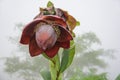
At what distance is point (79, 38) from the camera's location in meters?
2.38

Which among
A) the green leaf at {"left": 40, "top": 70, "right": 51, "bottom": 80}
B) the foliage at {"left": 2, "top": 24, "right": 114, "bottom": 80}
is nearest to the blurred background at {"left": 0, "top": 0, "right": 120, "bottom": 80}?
the foliage at {"left": 2, "top": 24, "right": 114, "bottom": 80}

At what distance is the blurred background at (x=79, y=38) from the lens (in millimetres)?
2551

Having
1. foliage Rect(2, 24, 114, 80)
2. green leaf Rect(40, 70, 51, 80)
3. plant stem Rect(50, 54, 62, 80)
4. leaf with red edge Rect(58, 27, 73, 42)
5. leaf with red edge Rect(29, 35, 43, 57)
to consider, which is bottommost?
foliage Rect(2, 24, 114, 80)

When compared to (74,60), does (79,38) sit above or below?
above

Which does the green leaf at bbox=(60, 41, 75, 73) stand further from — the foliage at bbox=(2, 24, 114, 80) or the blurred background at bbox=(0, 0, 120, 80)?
the foliage at bbox=(2, 24, 114, 80)

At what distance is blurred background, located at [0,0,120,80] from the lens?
255cm

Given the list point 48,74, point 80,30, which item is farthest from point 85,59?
point 48,74

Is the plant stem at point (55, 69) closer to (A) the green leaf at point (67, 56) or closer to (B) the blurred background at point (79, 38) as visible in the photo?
(A) the green leaf at point (67, 56)

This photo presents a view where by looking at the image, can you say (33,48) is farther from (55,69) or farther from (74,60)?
(74,60)

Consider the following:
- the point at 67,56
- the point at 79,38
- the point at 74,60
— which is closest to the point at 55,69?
the point at 67,56

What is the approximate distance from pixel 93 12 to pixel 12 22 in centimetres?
99

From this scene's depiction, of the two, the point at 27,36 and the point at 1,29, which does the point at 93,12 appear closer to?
the point at 1,29

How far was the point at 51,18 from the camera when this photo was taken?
202 mm

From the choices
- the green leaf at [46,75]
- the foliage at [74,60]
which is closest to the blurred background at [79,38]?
the foliage at [74,60]
